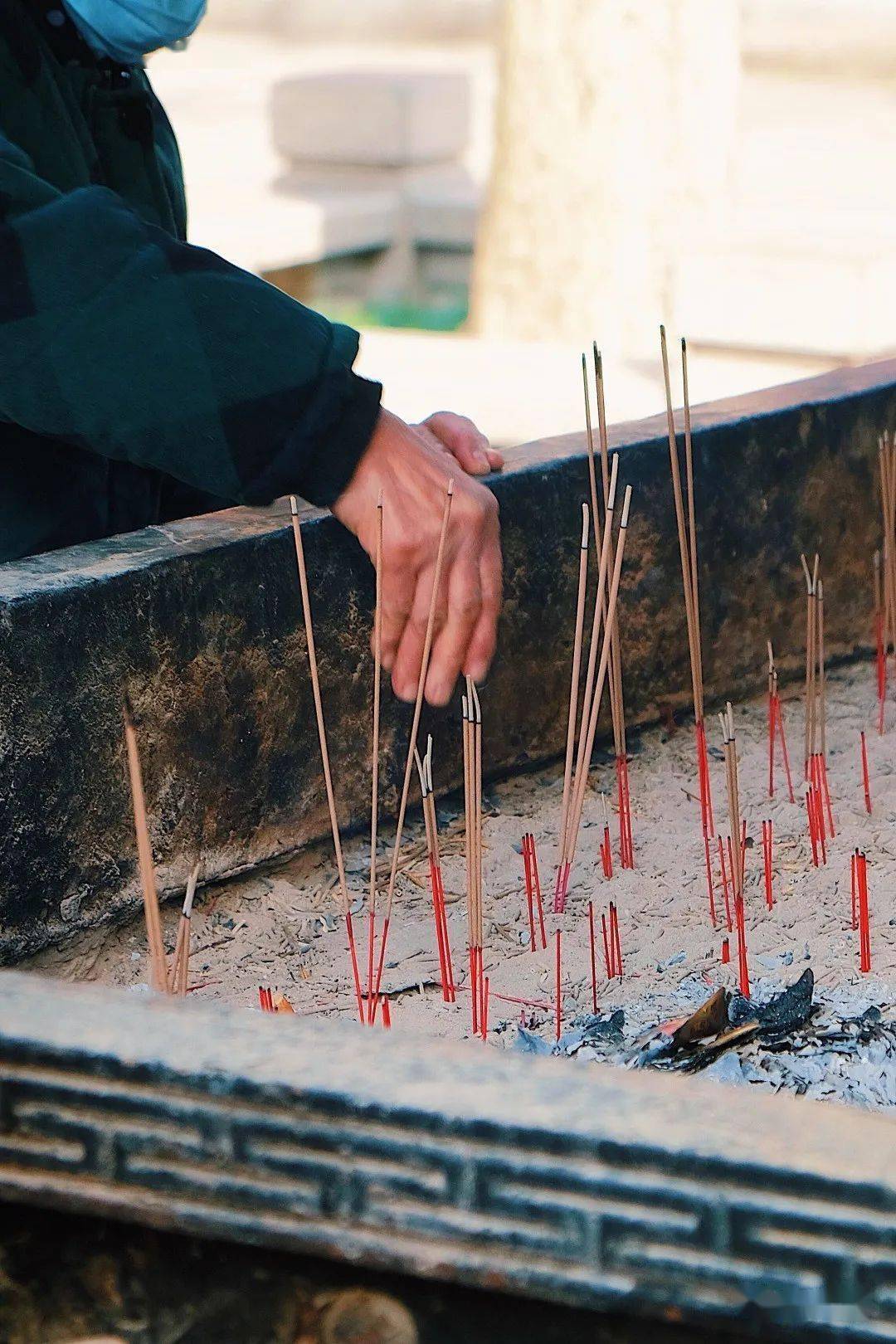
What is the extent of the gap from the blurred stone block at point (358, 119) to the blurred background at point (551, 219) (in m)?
0.01

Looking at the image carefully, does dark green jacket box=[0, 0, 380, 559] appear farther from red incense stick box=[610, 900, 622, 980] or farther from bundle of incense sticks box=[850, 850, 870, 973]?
bundle of incense sticks box=[850, 850, 870, 973]

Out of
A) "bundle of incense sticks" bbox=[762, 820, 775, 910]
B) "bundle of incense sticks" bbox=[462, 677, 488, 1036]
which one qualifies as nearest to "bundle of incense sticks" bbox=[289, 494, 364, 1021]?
"bundle of incense sticks" bbox=[462, 677, 488, 1036]

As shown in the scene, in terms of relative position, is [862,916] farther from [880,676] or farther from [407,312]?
[407,312]

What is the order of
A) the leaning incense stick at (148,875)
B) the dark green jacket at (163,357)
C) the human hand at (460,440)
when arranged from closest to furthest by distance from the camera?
the leaning incense stick at (148,875) < the dark green jacket at (163,357) < the human hand at (460,440)

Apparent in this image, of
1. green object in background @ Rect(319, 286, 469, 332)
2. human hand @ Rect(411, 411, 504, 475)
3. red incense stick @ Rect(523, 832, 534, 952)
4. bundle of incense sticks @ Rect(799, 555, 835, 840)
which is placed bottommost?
red incense stick @ Rect(523, 832, 534, 952)

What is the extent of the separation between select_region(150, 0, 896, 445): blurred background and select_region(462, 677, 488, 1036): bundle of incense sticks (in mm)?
2161

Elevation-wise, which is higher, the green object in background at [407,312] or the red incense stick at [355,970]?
the green object in background at [407,312]

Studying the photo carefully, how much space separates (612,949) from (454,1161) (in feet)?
2.96

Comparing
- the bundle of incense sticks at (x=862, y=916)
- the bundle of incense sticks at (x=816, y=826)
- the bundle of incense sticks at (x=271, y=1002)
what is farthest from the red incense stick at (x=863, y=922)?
the bundle of incense sticks at (x=271, y=1002)

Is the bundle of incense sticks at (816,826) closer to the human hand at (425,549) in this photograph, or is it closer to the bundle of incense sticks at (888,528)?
the bundle of incense sticks at (888,528)

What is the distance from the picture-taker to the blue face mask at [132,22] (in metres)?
1.79

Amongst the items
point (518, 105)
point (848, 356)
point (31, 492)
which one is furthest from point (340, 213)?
point (31, 492)

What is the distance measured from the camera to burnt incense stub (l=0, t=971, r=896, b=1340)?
96cm

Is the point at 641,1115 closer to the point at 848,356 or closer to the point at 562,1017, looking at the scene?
the point at 562,1017
